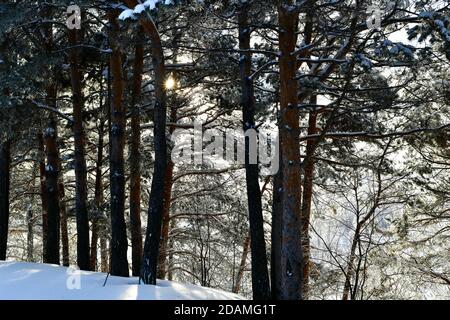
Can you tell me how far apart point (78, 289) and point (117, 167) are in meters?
3.25

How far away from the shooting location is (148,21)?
745 centimetres

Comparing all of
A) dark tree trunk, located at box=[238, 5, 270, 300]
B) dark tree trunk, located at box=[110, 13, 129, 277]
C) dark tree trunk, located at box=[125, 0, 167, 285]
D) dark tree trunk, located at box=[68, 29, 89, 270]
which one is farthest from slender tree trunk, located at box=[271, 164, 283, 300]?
dark tree trunk, located at box=[68, 29, 89, 270]

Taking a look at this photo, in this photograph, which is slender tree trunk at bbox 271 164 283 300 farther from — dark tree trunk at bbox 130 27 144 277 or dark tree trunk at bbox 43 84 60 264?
dark tree trunk at bbox 43 84 60 264

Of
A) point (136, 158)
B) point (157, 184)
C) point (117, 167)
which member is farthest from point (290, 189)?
point (136, 158)

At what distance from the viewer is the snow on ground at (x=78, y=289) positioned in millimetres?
6297

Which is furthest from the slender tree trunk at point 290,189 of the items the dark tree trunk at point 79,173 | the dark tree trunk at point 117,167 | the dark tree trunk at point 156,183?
the dark tree trunk at point 79,173

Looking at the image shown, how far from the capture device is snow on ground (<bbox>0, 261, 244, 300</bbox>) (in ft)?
20.7

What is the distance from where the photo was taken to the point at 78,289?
6758 millimetres

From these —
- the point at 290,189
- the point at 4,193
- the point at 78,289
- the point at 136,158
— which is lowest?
the point at 78,289

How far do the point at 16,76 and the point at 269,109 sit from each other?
551 centimetres

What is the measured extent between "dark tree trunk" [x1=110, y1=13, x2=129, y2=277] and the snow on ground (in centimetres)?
98

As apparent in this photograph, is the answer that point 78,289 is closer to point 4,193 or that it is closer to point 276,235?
point 276,235
